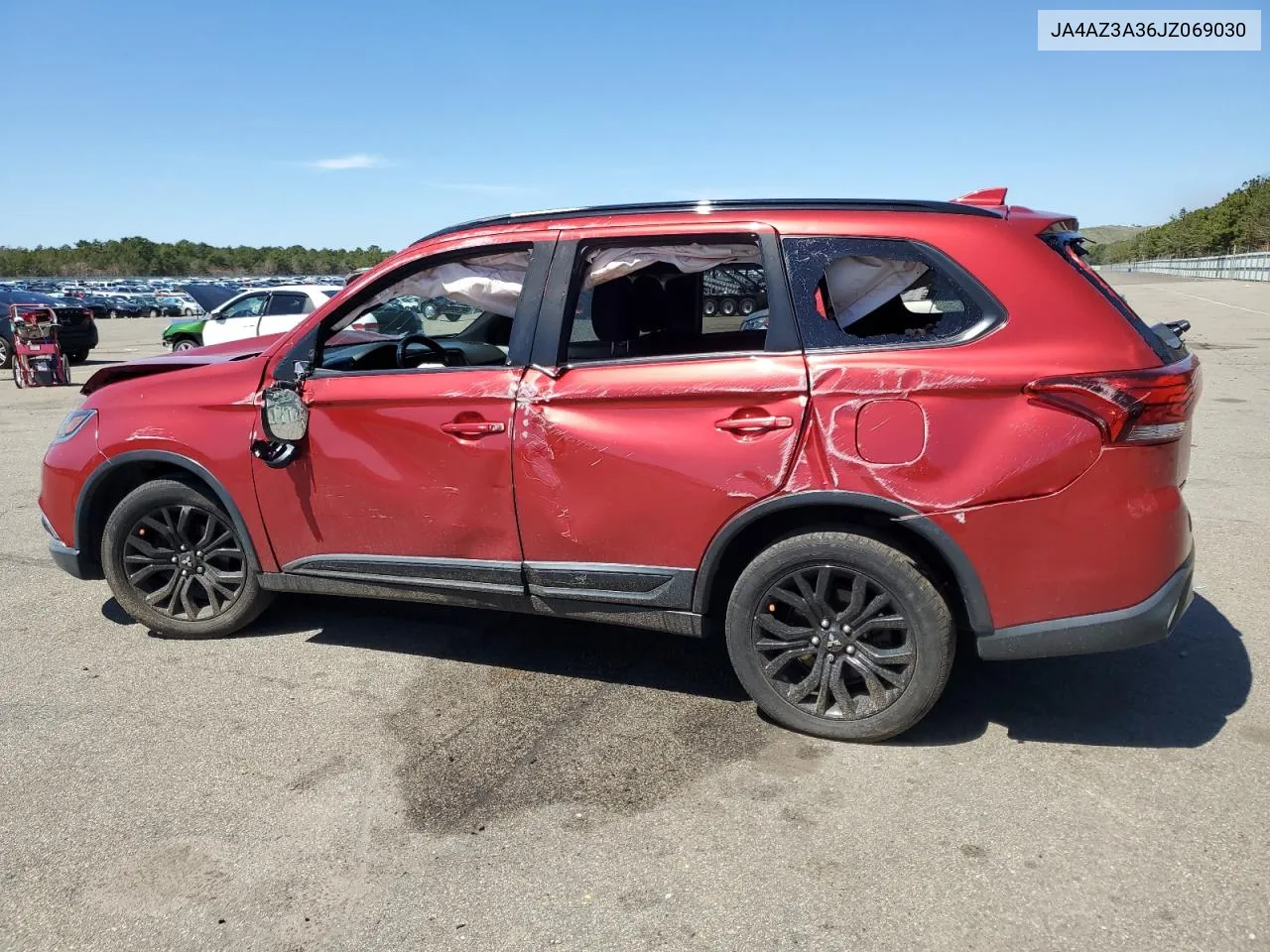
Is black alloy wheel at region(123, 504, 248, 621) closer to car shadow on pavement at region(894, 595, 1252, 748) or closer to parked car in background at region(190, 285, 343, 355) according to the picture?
car shadow on pavement at region(894, 595, 1252, 748)

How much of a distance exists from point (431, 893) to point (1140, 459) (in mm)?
2509

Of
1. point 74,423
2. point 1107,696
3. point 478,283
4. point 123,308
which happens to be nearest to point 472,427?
point 478,283

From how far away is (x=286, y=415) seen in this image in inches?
163

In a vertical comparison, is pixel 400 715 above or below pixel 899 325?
below

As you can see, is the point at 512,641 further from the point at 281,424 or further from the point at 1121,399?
the point at 1121,399

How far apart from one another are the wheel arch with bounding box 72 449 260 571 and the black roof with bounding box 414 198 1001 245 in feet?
5.28

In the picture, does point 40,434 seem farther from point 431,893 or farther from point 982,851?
point 982,851

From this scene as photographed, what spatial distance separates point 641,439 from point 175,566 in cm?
248

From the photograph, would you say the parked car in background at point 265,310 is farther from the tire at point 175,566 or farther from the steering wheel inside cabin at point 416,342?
the tire at point 175,566

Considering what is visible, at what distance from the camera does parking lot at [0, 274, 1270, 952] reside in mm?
2646

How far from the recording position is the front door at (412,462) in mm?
3830

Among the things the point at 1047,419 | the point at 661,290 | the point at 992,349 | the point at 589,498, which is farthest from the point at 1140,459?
the point at 661,290

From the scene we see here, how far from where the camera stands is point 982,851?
2.89 meters

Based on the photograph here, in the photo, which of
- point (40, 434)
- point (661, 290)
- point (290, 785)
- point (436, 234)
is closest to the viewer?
point (290, 785)
